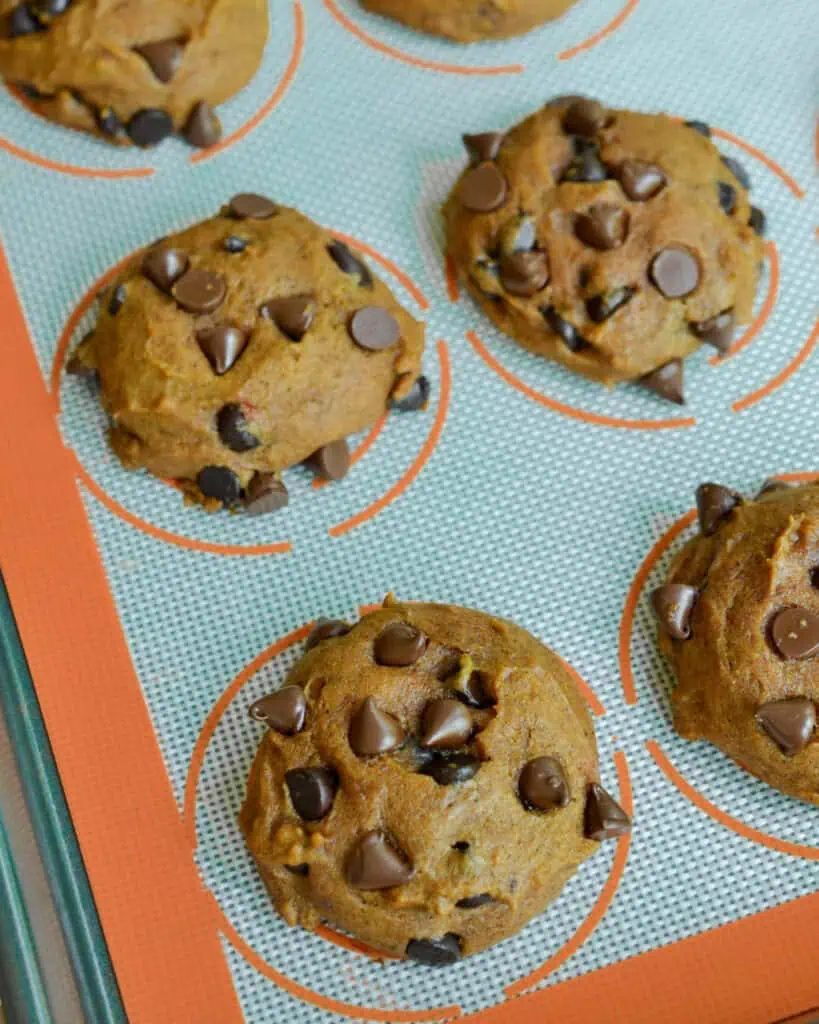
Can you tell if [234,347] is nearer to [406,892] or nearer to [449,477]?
[449,477]

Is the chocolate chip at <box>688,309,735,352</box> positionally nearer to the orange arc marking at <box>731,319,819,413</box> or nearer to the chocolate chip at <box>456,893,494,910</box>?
the orange arc marking at <box>731,319,819,413</box>

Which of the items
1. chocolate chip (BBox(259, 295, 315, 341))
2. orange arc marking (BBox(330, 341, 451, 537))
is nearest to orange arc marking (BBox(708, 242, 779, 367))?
orange arc marking (BBox(330, 341, 451, 537))

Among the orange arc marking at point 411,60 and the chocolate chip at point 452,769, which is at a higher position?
the orange arc marking at point 411,60

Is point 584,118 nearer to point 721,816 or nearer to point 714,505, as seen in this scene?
point 714,505

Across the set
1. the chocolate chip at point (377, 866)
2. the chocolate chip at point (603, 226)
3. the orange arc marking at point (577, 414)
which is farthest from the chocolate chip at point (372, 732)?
the chocolate chip at point (603, 226)

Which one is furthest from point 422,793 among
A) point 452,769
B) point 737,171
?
point 737,171

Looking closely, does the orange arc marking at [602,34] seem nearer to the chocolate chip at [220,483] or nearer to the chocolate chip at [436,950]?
the chocolate chip at [220,483]
